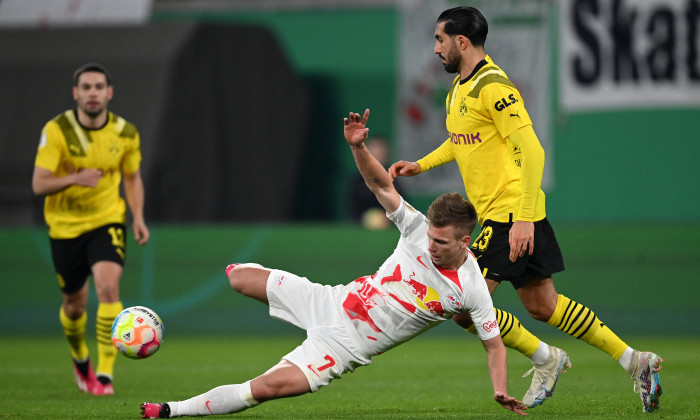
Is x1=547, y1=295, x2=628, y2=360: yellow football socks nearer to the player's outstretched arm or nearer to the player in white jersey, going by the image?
the player in white jersey

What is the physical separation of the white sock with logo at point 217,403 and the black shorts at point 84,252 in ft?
8.60

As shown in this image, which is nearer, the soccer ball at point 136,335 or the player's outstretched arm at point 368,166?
the player's outstretched arm at point 368,166

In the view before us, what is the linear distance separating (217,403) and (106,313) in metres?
2.58

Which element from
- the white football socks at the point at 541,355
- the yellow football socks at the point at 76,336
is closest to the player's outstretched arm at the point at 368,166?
the white football socks at the point at 541,355

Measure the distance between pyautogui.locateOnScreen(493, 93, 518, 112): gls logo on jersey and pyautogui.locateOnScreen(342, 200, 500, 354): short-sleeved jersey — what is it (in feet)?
2.89

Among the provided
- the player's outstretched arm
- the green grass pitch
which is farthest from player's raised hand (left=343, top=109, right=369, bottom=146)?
the green grass pitch

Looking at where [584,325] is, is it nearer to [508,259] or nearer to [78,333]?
[508,259]

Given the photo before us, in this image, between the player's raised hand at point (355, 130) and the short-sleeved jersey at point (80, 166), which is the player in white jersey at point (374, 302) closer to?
the player's raised hand at point (355, 130)

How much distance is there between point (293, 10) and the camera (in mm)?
17016

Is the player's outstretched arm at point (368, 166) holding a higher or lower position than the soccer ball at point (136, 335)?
higher

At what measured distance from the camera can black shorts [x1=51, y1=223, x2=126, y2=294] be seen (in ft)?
26.7

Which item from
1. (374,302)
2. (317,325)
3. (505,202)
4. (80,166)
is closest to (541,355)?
(505,202)

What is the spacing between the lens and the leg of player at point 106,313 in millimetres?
7977

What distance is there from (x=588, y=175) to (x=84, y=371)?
10083mm
